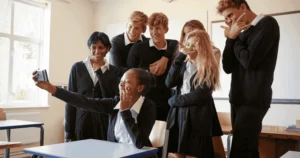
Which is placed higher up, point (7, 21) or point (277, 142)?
point (7, 21)

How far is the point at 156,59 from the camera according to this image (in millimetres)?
2342

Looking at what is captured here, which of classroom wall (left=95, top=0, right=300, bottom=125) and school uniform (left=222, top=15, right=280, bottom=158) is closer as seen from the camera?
school uniform (left=222, top=15, right=280, bottom=158)

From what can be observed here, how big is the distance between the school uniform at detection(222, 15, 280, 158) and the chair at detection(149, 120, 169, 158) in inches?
16.0

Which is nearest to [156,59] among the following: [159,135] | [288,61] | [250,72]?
[159,135]

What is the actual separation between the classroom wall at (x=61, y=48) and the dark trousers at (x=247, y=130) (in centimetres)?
382

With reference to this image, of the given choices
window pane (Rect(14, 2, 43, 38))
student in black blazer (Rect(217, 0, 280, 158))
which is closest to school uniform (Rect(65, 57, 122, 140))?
student in black blazer (Rect(217, 0, 280, 158))

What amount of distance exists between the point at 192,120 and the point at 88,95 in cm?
77

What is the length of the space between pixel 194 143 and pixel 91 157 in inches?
31.9

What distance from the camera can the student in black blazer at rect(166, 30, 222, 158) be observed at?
1.88 meters

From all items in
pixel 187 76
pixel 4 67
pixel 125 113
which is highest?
pixel 4 67

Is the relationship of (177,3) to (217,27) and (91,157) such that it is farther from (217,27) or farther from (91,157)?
(91,157)

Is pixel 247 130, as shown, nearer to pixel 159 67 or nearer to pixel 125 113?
pixel 125 113

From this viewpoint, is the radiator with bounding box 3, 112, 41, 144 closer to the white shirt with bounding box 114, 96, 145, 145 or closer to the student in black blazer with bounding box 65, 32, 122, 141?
the student in black blazer with bounding box 65, 32, 122, 141

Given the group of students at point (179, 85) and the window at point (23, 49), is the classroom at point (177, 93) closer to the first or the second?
the group of students at point (179, 85)
